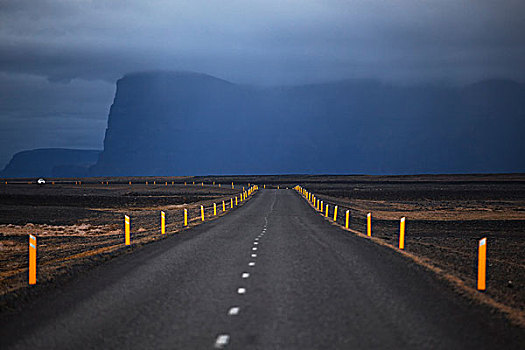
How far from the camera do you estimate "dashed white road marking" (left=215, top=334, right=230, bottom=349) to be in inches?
264

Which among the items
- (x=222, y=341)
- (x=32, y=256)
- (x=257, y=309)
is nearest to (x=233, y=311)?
(x=257, y=309)

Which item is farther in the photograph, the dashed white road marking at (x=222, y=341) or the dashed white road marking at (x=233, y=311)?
the dashed white road marking at (x=233, y=311)

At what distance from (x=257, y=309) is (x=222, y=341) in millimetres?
1861

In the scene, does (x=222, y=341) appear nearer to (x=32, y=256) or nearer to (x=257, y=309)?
(x=257, y=309)

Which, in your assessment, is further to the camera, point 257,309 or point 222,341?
point 257,309

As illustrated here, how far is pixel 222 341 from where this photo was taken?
6.91m

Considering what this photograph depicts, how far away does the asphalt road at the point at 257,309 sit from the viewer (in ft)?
23.0

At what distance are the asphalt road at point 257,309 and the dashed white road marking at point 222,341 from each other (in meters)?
0.02

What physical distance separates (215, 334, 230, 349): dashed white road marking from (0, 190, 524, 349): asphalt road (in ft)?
0.05

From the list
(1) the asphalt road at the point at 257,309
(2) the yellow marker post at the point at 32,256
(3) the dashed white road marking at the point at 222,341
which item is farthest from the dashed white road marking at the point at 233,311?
(2) the yellow marker post at the point at 32,256

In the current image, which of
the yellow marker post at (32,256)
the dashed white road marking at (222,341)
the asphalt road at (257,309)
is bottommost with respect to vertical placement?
the asphalt road at (257,309)

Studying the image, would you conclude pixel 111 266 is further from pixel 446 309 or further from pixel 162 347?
pixel 446 309

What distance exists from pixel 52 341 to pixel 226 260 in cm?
751

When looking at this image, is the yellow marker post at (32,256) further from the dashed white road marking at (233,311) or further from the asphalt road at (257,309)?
the dashed white road marking at (233,311)
